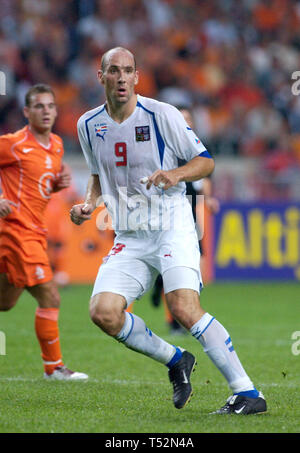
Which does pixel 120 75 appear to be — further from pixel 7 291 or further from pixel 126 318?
pixel 7 291

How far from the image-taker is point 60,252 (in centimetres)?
1412

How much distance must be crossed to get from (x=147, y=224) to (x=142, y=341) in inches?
28.7

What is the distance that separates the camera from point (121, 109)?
199 inches

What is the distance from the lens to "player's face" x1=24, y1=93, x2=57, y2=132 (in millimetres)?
6547

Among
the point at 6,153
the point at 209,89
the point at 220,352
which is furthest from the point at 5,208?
the point at 209,89

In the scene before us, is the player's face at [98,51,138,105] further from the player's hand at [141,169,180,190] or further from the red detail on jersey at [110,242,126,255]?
the red detail on jersey at [110,242,126,255]

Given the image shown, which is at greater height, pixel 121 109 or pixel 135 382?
pixel 121 109

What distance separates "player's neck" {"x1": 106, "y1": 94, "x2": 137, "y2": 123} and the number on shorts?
16 centimetres

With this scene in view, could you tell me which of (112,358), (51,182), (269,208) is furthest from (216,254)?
(51,182)

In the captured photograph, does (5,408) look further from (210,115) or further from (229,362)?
(210,115)

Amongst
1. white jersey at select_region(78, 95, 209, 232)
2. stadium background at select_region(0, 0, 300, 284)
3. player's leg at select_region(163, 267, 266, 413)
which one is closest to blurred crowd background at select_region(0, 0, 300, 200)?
stadium background at select_region(0, 0, 300, 284)

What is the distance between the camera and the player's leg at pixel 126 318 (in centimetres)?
486
